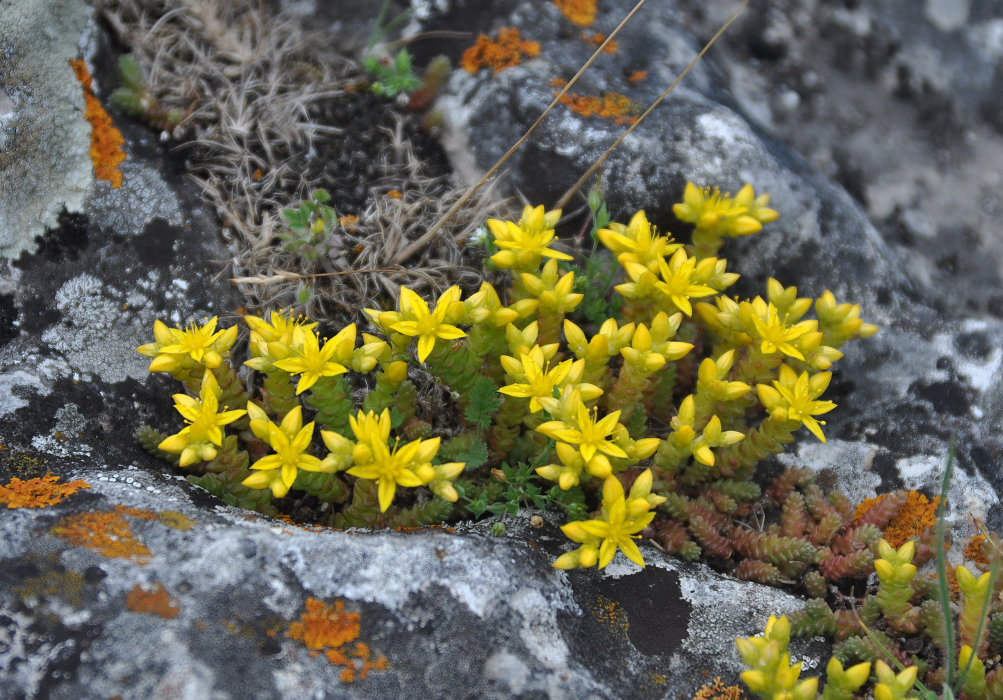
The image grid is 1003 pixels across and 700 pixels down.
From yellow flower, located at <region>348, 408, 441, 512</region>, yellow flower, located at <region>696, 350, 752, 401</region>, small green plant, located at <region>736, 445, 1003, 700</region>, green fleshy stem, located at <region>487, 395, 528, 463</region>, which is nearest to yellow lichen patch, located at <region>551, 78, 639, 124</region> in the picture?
yellow flower, located at <region>696, 350, 752, 401</region>

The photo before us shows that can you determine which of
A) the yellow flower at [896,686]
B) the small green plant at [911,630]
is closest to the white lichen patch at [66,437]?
the small green plant at [911,630]

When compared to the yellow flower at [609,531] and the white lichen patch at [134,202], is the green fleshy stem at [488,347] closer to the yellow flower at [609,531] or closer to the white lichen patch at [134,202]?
the yellow flower at [609,531]

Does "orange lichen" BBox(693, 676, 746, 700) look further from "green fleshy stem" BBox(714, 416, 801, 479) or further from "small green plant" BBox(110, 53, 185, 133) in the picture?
"small green plant" BBox(110, 53, 185, 133)

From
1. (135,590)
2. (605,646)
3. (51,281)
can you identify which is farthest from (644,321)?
(51,281)

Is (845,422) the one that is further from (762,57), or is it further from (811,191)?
(762,57)

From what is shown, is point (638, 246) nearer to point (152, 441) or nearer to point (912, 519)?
point (912, 519)

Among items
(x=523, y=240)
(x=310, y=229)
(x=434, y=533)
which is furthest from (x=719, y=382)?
(x=310, y=229)
